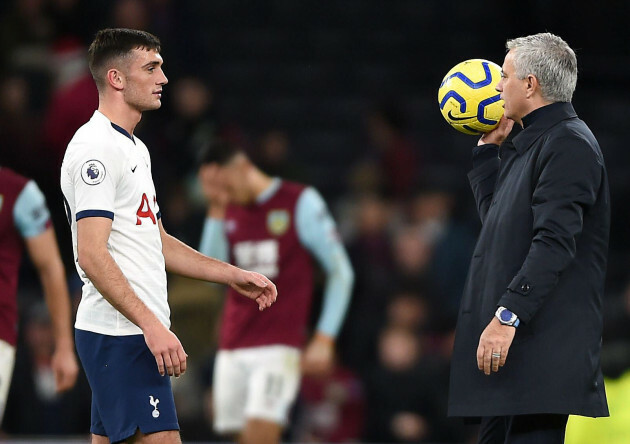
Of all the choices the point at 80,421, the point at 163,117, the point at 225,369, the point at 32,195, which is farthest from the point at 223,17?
the point at 32,195

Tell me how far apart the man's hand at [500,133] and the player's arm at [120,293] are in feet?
5.50

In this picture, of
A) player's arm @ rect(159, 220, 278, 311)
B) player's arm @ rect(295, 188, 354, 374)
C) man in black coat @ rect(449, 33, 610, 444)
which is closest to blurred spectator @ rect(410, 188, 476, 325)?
player's arm @ rect(295, 188, 354, 374)

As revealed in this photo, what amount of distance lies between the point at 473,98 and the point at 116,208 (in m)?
1.62

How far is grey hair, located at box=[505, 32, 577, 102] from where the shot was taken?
4.45 m

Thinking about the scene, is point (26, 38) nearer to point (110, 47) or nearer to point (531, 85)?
point (110, 47)

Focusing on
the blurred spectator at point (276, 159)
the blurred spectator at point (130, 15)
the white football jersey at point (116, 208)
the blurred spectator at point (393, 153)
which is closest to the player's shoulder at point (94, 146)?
the white football jersey at point (116, 208)

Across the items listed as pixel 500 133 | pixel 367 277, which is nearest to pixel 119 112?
pixel 500 133

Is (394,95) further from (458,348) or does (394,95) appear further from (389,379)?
(458,348)

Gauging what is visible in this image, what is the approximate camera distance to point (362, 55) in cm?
1324

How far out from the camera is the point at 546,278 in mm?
4141

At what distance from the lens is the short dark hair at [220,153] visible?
7.49 meters

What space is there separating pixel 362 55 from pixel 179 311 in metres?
4.88

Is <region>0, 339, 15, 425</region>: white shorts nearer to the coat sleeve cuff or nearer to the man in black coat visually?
the man in black coat

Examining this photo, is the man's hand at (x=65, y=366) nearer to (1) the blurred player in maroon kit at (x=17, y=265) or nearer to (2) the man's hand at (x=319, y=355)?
(1) the blurred player in maroon kit at (x=17, y=265)
